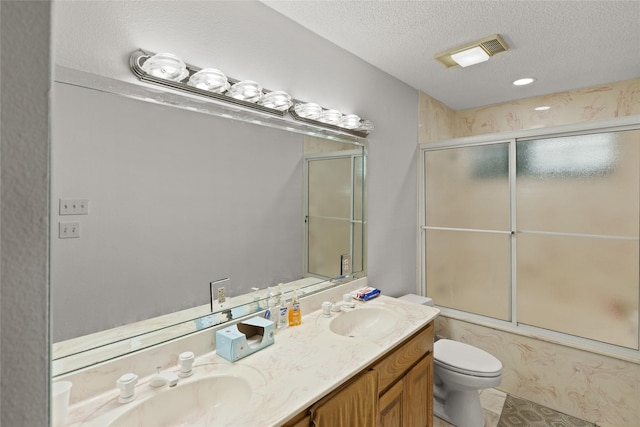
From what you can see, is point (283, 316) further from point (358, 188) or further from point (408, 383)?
point (358, 188)

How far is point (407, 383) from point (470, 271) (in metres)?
1.34

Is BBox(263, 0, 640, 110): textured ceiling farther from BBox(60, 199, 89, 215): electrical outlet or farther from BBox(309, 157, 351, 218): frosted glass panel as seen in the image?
BBox(60, 199, 89, 215): electrical outlet

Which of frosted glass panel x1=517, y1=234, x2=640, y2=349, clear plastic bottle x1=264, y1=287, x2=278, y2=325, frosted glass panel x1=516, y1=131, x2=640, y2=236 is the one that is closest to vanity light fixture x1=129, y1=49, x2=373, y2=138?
clear plastic bottle x1=264, y1=287, x2=278, y2=325

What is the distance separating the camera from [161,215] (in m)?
1.18

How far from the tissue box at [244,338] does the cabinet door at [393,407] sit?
1.83 ft

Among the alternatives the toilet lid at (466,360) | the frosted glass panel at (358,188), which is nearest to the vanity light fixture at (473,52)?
the frosted glass panel at (358,188)

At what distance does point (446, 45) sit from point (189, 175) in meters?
1.72

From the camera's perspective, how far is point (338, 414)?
109 cm

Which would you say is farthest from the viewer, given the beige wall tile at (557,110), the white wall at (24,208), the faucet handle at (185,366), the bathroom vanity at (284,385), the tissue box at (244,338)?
the beige wall tile at (557,110)

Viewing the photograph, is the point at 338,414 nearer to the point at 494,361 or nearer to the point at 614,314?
the point at 494,361

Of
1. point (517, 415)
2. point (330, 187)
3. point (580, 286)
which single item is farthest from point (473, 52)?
point (517, 415)

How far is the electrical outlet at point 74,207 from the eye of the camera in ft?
3.15

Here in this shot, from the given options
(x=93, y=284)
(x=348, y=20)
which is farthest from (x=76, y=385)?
(x=348, y=20)

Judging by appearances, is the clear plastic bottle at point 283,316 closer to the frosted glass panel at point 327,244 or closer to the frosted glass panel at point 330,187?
the frosted glass panel at point 327,244
